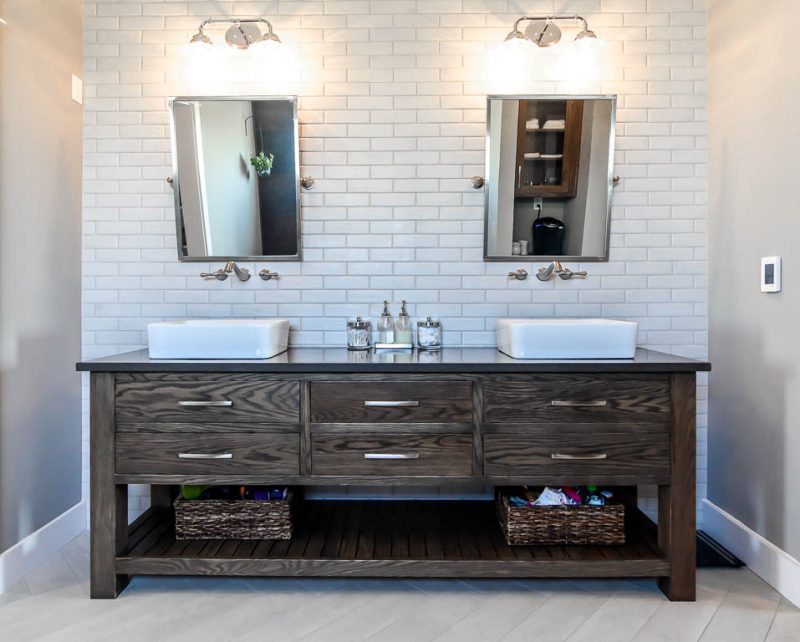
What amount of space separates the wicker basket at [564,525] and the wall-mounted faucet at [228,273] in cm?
153

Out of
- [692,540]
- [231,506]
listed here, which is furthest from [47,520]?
[692,540]

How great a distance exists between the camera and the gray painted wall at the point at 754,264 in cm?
Answer: 205

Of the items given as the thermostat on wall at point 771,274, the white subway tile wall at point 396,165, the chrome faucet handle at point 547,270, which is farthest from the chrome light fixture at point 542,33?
the thermostat on wall at point 771,274

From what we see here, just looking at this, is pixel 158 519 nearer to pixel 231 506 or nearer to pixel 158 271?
pixel 231 506

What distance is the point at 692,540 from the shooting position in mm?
1991

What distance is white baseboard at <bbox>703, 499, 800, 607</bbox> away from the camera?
2035mm

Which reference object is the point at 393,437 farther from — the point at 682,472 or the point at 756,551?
the point at 756,551

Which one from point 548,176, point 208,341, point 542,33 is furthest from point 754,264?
point 208,341

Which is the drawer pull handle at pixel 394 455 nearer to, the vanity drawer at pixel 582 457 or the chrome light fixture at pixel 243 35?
the vanity drawer at pixel 582 457

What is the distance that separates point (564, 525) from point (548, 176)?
1.51m

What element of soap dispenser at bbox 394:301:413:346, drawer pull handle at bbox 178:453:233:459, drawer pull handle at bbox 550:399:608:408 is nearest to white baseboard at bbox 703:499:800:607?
drawer pull handle at bbox 550:399:608:408

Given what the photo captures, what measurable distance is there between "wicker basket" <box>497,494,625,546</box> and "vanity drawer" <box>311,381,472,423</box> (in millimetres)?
489

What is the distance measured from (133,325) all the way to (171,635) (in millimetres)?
1394

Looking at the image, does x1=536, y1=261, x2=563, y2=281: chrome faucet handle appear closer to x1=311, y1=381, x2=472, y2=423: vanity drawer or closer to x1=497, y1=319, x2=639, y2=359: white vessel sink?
x1=497, y1=319, x2=639, y2=359: white vessel sink
